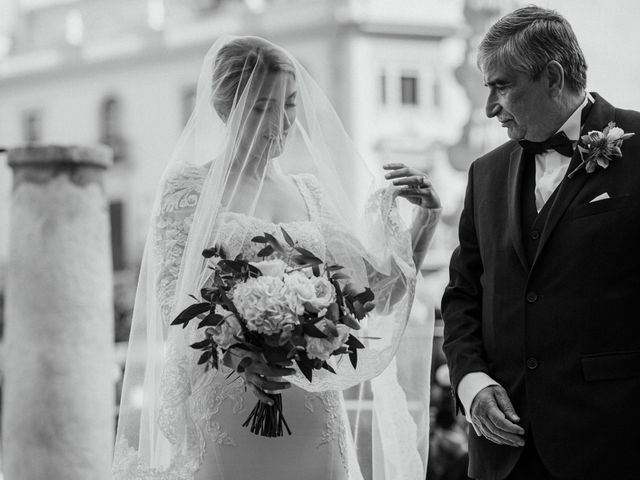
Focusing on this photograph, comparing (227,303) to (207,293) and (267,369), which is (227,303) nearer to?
(207,293)

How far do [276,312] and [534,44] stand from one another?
966 mm

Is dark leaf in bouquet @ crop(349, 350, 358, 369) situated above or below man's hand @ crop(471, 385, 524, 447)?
above

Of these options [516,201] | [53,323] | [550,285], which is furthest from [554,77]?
[53,323]

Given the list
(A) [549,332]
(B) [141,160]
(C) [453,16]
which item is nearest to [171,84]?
(B) [141,160]

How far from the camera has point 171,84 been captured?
28.8 meters

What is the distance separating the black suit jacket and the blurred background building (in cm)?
1725

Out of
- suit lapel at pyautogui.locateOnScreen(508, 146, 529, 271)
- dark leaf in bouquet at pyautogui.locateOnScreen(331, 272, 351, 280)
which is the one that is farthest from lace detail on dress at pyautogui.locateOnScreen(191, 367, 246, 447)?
suit lapel at pyautogui.locateOnScreen(508, 146, 529, 271)

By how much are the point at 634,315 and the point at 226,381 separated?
1.20 m

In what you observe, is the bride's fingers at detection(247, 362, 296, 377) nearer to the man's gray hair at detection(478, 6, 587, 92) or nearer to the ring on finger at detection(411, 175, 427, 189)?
the ring on finger at detection(411, 175, 427, 189)

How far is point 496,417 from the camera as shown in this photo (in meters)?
2.81

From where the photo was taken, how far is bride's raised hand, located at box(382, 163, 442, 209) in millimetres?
3453

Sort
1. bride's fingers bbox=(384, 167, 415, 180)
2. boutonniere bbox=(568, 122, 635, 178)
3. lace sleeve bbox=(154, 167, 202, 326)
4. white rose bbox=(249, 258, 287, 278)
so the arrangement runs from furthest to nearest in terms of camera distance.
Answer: bride's fingers bbox=(384, 167, 415, 180) < lace sleeve bbox=(154, 167, 202, 326) < white rose bbox=(249, 258, 287, 278) < boutonniere bbox=(568, 122, 635, 178)

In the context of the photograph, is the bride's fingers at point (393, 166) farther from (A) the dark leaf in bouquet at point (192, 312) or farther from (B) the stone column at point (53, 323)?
(B) the stone column at point (53, 323)

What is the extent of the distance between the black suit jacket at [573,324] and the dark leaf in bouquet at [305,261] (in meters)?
0.46
